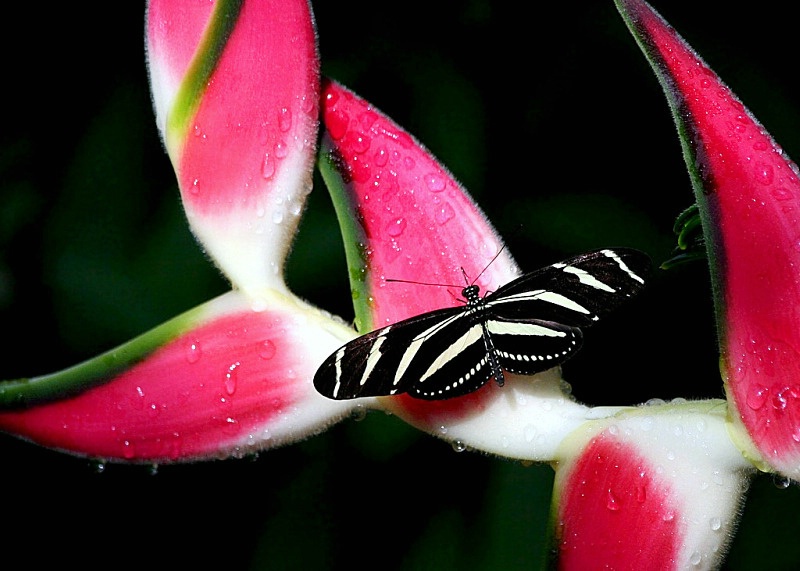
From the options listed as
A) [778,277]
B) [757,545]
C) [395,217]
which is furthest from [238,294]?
[757,545]

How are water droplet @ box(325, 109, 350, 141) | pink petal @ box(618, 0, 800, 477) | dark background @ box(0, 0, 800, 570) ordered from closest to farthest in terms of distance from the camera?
1. pink petal @ box(618, 0, 800, 477)
2. water droplet @ box(325, 109, 350, 141)
3. dark background @ box(0, 0, 800, 570)

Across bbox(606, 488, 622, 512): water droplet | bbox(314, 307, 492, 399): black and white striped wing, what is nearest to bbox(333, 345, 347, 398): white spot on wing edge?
bbox(314, 307, 492, 399): black and white striped wing

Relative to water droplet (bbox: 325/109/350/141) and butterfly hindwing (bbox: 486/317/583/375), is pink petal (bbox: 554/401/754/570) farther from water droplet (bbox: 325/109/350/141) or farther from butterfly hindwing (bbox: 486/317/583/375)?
water droplet (bbox: 325/109/350/141)

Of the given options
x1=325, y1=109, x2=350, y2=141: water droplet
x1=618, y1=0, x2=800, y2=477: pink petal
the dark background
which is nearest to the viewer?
x1=618, y1=0, x2=800, y2=477: pink petal

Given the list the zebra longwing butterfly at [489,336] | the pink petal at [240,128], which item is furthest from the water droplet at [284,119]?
the zebra longwing butterfly at [489,336]

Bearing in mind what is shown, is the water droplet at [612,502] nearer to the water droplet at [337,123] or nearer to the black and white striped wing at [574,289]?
the black and white striped wing at [574,289]
